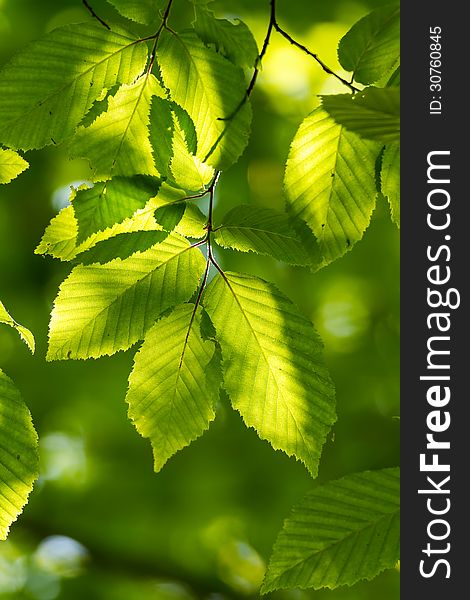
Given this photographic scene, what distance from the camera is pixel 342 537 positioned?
1.85 ft

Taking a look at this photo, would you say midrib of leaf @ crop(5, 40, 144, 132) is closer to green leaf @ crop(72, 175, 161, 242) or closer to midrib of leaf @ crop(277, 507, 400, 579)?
green leaf @ crop(72, 175, 161, 242)

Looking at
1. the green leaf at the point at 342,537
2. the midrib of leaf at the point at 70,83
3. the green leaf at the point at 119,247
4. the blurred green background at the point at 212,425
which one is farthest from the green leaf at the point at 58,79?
the blurred green background at the point at 212,425

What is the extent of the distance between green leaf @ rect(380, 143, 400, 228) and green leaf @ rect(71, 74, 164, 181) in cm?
26

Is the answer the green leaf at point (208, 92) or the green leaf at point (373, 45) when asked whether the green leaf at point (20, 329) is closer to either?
the green leaf at point (208, 92)

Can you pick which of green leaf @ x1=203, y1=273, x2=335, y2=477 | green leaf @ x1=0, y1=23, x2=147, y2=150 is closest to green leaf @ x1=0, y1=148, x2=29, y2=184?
green leaf @ x1=0, y1=23, x2=147, y2=150

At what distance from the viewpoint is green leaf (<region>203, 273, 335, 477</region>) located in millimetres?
764

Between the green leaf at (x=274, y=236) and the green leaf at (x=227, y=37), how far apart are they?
173 millimetres

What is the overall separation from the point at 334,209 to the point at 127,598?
3167 millimetres

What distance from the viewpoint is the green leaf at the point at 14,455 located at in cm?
76

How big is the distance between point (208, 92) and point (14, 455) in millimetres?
465

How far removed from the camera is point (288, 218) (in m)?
0.80

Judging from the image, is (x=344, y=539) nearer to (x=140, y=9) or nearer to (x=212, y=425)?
(x=140, y=9)

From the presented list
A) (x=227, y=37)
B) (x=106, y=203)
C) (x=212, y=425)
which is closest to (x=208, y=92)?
(x=227, y=37)

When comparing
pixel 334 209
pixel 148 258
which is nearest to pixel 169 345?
pixel 148 258
